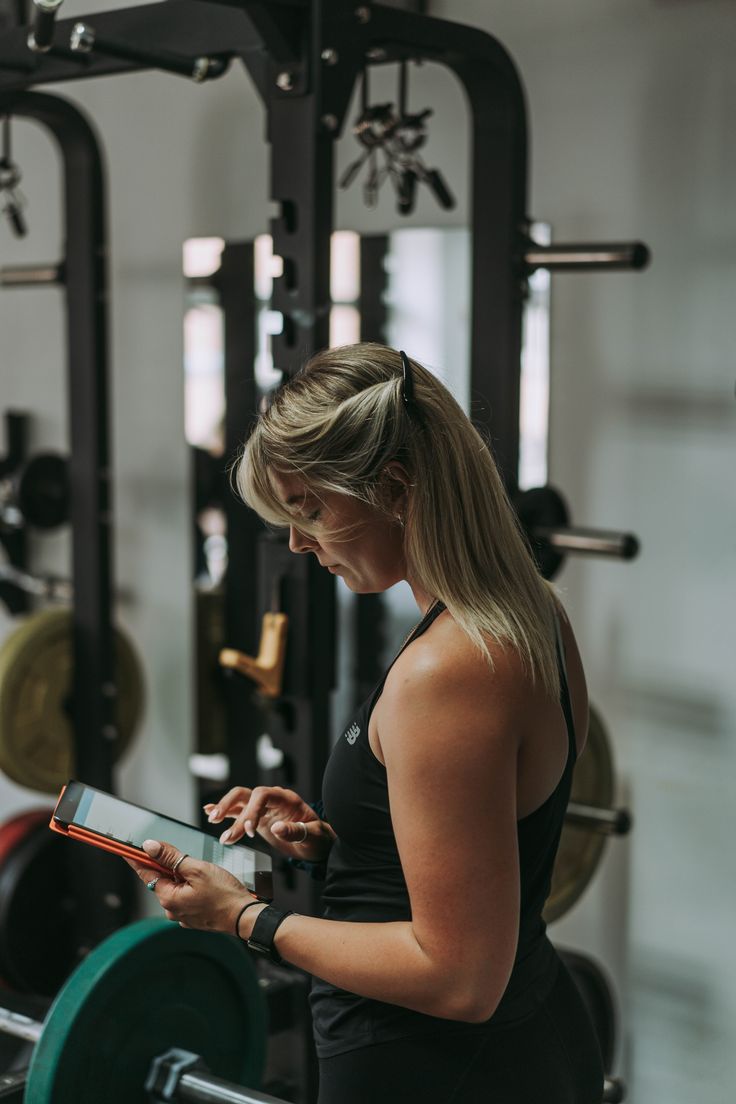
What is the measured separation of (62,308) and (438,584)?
2127 mm

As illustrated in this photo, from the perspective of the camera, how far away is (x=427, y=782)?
98 cm

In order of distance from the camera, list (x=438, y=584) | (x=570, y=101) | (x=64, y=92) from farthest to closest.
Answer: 1. (x=64, y=92)
2. (x=570, y=101)
3. (x=438, y=584)

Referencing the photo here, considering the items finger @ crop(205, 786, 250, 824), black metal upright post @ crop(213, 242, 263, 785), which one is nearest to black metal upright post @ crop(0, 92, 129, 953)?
black metal upright post @ crop(213, 242, 263, 785)

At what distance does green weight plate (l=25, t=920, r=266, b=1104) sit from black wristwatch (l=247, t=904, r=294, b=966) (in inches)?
20.3

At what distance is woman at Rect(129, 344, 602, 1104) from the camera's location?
0.99m

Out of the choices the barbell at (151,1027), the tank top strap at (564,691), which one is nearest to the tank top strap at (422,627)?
the tank top strap at (564,691)

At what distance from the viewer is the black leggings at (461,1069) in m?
1.12

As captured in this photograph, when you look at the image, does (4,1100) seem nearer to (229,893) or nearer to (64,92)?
(229,893)

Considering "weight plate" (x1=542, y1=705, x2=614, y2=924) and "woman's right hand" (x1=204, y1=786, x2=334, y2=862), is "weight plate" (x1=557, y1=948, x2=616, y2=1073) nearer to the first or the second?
"weight plate" (x1=542, y1=705, x2=614, y2=924)

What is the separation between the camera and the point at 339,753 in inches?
44.6

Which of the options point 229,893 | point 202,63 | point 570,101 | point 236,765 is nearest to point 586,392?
point 570,101

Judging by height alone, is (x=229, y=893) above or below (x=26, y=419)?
below

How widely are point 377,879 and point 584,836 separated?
1.05 m

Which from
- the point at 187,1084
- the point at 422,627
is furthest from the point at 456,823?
the point at 187,1084
